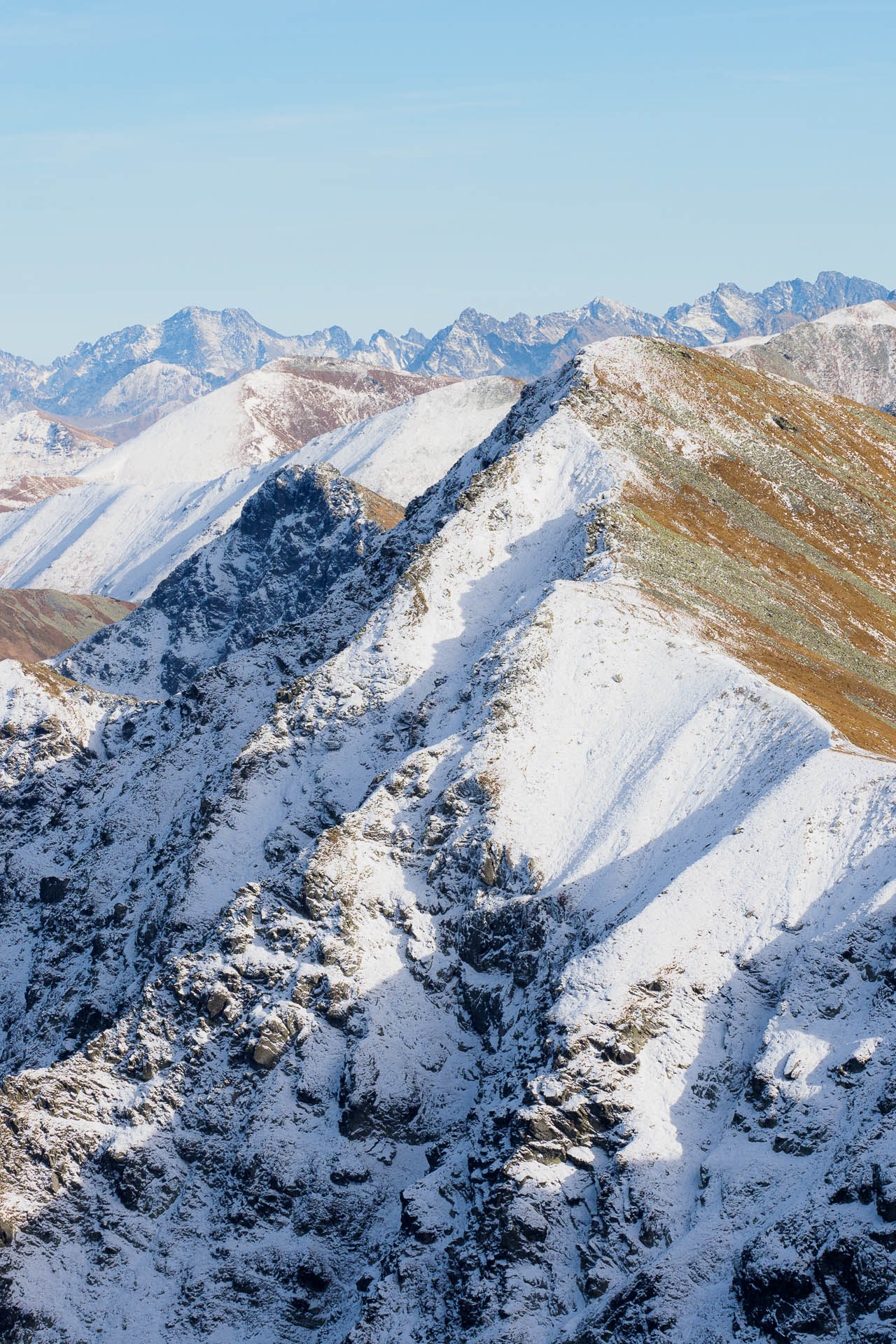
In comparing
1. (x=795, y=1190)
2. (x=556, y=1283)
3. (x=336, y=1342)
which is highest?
(x=795, y=1190)

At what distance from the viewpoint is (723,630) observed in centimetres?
9506

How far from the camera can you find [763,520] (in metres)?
128

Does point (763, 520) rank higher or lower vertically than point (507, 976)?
higher

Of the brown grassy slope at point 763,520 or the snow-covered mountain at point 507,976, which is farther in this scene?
the brown grassy slope at point 763,520

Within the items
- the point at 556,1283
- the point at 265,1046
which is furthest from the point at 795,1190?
the point at 265,1046

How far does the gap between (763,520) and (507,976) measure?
66.1 meters

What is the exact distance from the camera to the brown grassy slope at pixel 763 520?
97812 mm

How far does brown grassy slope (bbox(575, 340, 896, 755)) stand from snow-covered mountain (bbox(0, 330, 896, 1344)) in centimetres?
85

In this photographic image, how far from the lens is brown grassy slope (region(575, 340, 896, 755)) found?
9781 cm

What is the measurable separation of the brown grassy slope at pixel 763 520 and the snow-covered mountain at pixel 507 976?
0.85 m

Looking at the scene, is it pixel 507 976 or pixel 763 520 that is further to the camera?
pixel 763 520

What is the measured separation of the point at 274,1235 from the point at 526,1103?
21.3 metres

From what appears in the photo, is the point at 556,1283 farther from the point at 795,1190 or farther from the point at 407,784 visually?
the point at 407,784

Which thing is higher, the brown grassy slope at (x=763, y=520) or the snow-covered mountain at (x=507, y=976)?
the brown grassy slope at (x=763, y=520)
